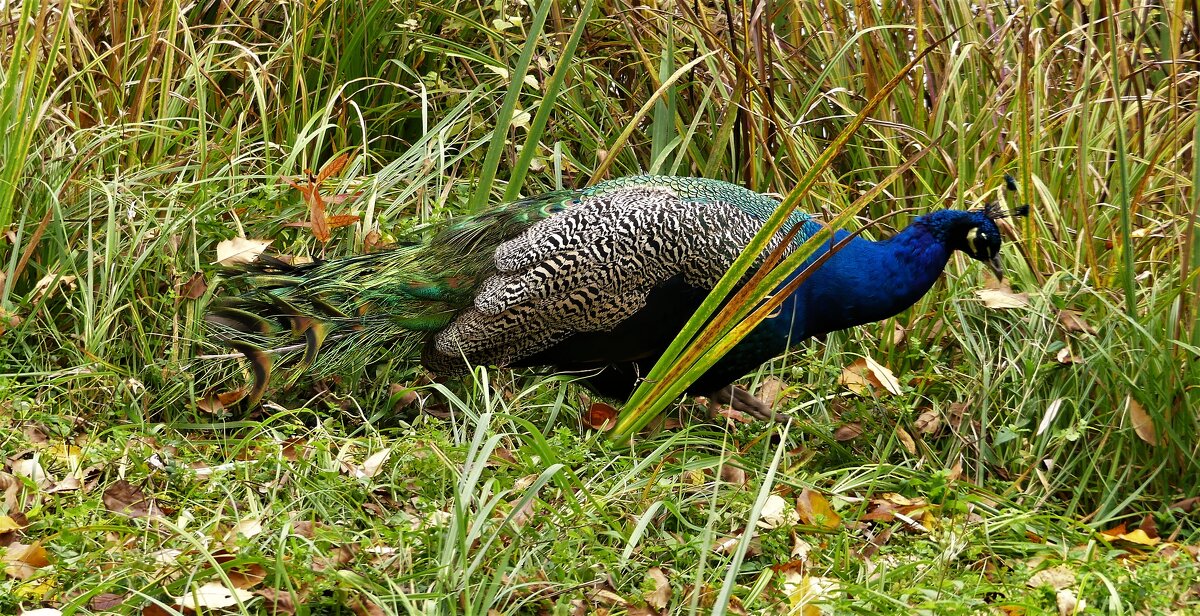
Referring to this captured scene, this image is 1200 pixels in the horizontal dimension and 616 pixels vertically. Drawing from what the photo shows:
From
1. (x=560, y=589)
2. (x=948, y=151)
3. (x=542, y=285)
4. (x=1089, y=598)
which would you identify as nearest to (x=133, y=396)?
(x=542, y=285)

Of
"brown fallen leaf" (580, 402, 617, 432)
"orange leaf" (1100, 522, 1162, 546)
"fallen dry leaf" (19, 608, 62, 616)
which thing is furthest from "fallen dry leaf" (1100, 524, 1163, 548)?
"fallen dry leaf" (19, 608, 62, 616)

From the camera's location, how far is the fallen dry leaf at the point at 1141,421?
3400 millimetres

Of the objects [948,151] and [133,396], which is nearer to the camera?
[133,396]

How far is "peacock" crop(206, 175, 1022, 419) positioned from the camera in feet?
12.3

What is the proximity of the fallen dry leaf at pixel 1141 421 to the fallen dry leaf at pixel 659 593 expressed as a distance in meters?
1.44

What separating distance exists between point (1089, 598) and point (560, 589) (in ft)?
3.88

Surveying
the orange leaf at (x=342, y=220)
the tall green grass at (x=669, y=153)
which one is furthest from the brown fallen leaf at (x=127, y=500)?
the orange leaf at (x=342, y=220)

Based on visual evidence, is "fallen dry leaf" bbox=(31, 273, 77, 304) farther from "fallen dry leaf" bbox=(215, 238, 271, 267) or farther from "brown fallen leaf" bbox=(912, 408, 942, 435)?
"brown fallen leaf" bbox=(912, 408, 942, 435)

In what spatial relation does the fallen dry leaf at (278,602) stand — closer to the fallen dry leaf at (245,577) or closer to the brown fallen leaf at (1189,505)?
the fallen dry leaf at (245,577)

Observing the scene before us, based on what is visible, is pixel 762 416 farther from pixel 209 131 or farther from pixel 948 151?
pixel 209 131

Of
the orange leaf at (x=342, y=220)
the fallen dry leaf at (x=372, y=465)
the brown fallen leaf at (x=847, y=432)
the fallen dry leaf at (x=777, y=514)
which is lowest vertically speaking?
the brown fallen leaf at (x=847, y=432)

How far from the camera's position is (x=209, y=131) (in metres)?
4.67

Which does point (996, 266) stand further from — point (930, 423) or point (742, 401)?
point (742, 401)

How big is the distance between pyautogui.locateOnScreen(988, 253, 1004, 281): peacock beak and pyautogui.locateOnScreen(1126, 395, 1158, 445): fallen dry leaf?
2.10 ft
